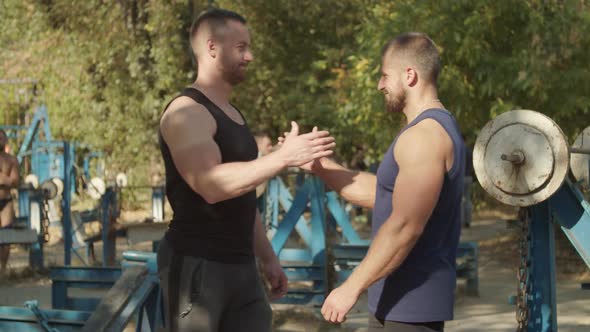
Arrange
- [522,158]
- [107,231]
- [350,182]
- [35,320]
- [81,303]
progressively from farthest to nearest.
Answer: [107,231] → [81,303] → [522,158] → [350,182] → [35,320]

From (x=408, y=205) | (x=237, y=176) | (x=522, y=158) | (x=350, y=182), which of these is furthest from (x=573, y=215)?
(x=237, y=176)

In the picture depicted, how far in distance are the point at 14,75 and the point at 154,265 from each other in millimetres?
22031

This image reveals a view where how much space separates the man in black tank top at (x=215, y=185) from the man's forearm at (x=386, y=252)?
1.09 ft

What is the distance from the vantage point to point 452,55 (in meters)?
11.2

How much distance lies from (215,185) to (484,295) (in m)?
7.10

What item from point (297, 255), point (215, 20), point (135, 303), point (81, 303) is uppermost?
point (215, 20)

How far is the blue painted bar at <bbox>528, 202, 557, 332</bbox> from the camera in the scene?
457 centimetres

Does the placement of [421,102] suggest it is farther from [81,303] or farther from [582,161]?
[81,303]

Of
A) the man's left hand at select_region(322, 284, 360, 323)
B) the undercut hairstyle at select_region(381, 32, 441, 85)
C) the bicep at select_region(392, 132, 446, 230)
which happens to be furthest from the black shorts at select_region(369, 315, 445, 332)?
the undercut hairstyle at select_region(381, 32, 441, 85)

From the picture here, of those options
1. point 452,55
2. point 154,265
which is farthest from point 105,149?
point 154,265

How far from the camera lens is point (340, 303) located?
9.99 feet

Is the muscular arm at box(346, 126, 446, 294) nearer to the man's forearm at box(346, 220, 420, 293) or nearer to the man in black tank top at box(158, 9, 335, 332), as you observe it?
the man's forearm at box(346, 220, 420, 293)

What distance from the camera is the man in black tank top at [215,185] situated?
123 inches

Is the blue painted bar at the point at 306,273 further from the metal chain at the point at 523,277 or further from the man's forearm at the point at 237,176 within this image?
the man's forearm at the point at 237,176
